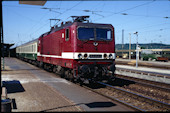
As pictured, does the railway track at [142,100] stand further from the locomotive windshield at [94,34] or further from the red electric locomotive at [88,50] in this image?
the locomotive windshield at [94,34]

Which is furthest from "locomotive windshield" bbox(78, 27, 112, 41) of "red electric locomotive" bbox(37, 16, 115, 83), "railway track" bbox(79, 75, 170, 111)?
"railway track" bbox(79, 75, 170, 111)

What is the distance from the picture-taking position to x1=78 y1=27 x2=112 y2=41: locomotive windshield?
11.6 m

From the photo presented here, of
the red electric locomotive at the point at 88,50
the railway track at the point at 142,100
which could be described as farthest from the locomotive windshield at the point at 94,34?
the railway track at the point at 142,100

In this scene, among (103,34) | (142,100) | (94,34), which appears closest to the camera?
(142,100)

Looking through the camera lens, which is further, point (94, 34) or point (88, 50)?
point (94, 34)

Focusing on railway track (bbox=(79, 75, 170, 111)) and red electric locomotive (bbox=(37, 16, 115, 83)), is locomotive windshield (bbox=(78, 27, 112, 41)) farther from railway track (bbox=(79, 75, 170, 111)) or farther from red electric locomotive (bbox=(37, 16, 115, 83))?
railway track (bbox=(79, 75, 170, 111))

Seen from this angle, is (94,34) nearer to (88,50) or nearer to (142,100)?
(88,50)

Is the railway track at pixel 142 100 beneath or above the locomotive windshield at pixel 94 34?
beneath

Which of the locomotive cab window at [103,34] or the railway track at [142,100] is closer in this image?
the railway track at [142,100]

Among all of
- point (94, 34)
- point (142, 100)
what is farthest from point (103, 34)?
point (142, 100)

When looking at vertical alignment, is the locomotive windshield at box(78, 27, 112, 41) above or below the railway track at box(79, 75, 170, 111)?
above

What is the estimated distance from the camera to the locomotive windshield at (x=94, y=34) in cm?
1159

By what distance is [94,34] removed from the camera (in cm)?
1191

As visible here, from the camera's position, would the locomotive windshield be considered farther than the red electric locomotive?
Yes
